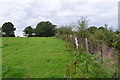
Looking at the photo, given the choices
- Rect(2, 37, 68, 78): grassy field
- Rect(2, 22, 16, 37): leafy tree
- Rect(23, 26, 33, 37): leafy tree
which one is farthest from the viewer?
Rect(23, 26, 33, 37): leafy tree

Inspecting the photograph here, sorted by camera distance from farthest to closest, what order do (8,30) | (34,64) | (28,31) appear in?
(28,31), (8,30), (34,64)

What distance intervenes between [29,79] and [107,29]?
4902 mm

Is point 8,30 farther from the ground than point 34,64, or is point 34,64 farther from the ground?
point 8,30

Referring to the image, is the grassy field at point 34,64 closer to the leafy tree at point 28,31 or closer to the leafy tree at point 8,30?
the leafy tree at point 8,30

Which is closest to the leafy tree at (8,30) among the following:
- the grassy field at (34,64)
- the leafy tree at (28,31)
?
the leafy tree at (28,31)

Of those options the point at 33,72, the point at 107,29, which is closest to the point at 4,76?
the point at 33,72

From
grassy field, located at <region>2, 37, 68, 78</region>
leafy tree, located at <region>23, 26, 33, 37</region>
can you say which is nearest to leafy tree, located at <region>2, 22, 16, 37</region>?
leafy tree, located at <region>23, 26, 33, 37</region>

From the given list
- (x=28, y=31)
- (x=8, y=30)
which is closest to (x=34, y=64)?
(x=8, y=30)

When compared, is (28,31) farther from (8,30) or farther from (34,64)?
(34,64)

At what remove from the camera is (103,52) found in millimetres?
4141

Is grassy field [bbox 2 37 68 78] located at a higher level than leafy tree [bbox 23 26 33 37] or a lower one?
lower

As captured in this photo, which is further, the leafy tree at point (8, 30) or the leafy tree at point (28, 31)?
the leafy tree at point (28, 31)

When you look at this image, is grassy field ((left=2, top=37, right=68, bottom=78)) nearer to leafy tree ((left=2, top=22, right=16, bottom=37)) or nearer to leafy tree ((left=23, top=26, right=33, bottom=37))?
leafy tree ((left=2, top=22, right=16, bottom=37))

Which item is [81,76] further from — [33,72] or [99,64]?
[33,72]
